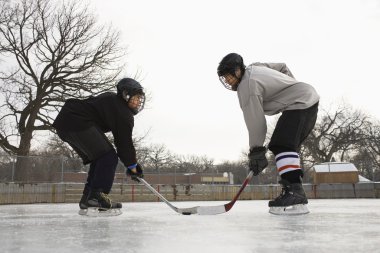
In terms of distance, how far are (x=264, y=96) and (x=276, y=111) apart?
20cm

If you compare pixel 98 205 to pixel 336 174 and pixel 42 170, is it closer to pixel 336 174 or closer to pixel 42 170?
pixel 42 170

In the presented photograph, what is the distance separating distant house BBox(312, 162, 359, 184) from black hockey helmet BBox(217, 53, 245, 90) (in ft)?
50.7

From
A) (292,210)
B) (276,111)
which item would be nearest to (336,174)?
(276,111)

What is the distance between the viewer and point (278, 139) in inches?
120

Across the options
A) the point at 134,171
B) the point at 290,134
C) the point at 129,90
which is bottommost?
the point at 134,171

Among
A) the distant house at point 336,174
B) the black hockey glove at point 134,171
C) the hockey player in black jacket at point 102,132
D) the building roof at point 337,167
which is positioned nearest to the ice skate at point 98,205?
the hockey player in black jacket at point 102,132

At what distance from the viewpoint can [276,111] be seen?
328 cm

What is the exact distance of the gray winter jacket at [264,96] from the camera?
9.93 feet

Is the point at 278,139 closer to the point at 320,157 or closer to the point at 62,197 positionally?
the point at 62,197

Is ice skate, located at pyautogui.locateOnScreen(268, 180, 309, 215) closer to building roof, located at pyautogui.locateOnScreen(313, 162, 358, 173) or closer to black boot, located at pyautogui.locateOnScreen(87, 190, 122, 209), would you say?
black boot, located at pyautogui.locateOnScreen(87, 190, 122, 209)

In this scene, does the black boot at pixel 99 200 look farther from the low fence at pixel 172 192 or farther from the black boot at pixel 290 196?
the low fence at pixel 172 192

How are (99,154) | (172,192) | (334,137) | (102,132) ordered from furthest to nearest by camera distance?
(334,137) → (172,192) → (102,132) → (99,154)

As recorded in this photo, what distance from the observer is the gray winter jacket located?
303 cm

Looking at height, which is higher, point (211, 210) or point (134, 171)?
point (134, 171)
